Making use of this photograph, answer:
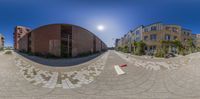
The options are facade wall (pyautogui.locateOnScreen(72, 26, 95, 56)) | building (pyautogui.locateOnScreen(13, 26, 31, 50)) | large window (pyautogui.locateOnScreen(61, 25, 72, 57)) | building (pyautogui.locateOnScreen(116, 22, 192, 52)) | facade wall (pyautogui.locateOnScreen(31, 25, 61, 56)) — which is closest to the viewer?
facade wall (pyautogui.locateOnScreen(31, 25, 61, 56))

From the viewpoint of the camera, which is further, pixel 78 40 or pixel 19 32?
pixel 19 32

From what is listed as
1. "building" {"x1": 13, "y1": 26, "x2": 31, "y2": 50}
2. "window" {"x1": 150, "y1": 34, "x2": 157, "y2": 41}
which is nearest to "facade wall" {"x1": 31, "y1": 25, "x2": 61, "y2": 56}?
"building" {"x1": 13, "y1": 26, "x2": 31, "y2": 50}

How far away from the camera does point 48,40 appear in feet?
57.9

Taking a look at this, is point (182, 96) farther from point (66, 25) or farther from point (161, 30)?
point (161, 30)

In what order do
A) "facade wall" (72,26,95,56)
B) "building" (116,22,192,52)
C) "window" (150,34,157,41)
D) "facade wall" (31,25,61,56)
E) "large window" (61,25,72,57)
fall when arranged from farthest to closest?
"window" (150,34,157,41), "building" (116,22,192,52), "facade wall" (72,26,95,56), "large window" (61,25,72,57), "facade wall" (31,25,61,56)

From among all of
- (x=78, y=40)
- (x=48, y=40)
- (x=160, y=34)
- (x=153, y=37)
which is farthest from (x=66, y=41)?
(x=160, y=34)

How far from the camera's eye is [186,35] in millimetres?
22391

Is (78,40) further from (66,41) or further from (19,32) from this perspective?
(19,32)

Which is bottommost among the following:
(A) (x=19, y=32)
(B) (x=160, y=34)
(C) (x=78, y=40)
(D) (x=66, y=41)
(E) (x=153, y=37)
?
(D) (x=66, y=41)

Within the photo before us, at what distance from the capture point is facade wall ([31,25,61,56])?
1753cm

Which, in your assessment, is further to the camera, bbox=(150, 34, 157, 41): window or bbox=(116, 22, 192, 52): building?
bbox=(150, 34, 157, 41): window

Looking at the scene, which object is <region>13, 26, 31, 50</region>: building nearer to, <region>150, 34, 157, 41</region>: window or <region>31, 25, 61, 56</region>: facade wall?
<region>31, 25, 61, 56</region>: facade wall

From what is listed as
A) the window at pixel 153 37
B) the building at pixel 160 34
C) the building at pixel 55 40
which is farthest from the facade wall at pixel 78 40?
the window at pixel 153 37

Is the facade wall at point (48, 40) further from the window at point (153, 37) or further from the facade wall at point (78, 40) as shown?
the window at point (153, 37)
